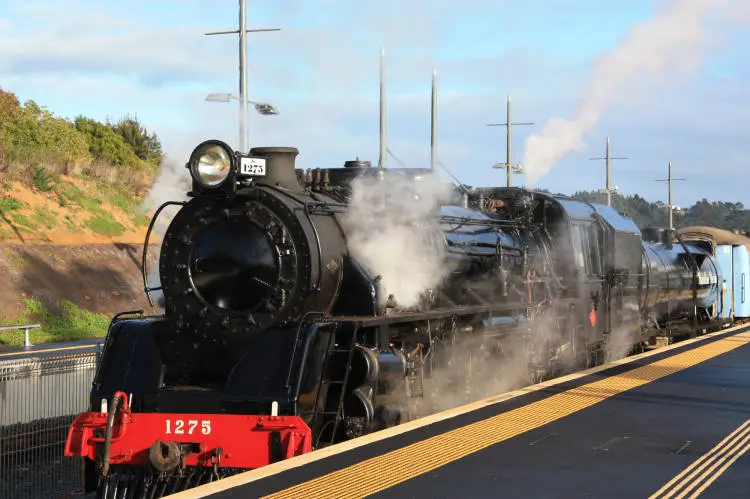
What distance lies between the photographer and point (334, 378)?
8.90 m

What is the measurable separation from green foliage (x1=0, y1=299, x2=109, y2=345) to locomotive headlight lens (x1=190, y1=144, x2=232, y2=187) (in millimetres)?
15189

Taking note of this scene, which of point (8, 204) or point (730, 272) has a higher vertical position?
point (8, 204)

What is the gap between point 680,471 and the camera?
7.27 meters

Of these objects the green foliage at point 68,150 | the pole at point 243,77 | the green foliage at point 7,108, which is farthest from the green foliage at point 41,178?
the pole at point 243,77

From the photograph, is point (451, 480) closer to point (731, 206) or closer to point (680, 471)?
point (680, 471)

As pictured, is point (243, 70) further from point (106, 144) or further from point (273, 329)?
point (106, 144)

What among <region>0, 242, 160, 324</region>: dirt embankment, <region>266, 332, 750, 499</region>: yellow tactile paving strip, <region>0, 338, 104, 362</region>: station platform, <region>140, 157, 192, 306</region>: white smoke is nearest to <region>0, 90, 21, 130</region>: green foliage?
<region>0, 242, 160, 324</region>: dirt embankment

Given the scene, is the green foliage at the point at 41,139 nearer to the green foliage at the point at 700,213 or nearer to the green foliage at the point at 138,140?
the green foliage at the point at 138,140

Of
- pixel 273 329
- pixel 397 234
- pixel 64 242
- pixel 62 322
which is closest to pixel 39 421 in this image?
pixel 273 329

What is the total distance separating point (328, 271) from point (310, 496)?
302 centimetres

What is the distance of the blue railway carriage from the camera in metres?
27.8

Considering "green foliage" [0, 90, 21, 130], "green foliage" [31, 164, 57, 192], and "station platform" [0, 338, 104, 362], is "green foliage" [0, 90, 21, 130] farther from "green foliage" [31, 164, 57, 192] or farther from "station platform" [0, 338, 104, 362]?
"station platform" [0, 338, 104, 362]

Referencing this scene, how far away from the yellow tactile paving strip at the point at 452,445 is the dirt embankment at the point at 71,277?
55.3ft

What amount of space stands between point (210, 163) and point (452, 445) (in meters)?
3.53
